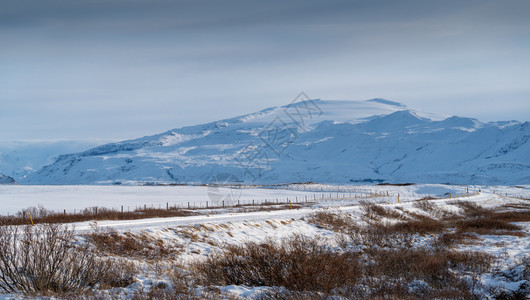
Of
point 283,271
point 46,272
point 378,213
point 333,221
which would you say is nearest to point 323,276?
point 283,271

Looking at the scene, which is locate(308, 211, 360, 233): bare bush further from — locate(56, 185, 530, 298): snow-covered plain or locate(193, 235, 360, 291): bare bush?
locate(193, 235, 360, 291): bare bush

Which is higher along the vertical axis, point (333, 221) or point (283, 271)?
point (283, 271)

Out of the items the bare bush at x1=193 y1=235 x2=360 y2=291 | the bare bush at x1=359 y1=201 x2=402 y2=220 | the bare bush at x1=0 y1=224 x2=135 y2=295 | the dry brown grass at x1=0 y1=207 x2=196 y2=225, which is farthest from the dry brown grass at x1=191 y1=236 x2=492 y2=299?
the bare bush at x1=359 y1=201 x2=402 y2=220

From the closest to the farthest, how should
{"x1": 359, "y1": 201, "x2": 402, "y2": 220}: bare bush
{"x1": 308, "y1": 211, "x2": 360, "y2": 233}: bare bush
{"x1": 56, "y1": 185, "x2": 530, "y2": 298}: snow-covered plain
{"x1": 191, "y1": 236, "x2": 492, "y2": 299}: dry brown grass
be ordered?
{"x1": 191, "y1": 236, "x2": 492, "y2": 299}: dry brown grass
{"x1": 56, "y1": 185, "x2": 530, "y2": 298}: snow-covered plain
{"x1": 308, "y1": 211, "x2": 360, "y2": 233}: bare bush
{"x1": 359, "y1": 201, "x2": 402, "y2": 220}: bare bush

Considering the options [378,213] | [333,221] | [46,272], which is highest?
[46,272]

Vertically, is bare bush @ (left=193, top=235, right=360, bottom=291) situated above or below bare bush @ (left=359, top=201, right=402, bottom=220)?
above

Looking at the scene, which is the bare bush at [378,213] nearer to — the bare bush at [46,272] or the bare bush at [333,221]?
the bare bush at [333,221]

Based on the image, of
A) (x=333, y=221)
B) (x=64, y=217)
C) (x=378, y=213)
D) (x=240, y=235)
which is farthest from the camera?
(x=378, y=213)

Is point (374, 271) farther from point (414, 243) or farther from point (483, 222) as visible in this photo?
point (483, 222)

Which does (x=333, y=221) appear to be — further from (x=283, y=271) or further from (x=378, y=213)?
(x=283, y=271)

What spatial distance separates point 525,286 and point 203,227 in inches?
709

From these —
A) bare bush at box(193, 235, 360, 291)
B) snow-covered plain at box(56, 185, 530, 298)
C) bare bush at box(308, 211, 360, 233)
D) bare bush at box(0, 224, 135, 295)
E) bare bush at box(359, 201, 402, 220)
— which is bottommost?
bare bush at box(359, 201, 402, 220)

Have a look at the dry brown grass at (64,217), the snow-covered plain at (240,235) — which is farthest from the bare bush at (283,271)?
the dry brown grass at (64,217)

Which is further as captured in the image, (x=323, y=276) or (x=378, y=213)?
(x=378, y=213)
